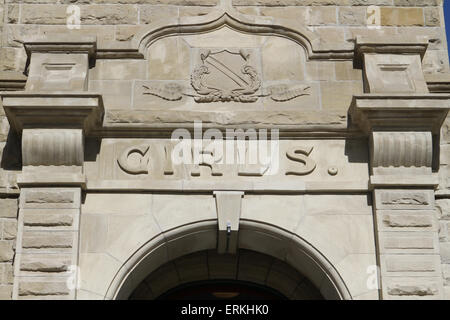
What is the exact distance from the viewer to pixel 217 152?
1095 cm

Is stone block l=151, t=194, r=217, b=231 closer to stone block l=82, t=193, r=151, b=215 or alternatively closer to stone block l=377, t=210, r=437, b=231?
stone block l=82, t=193, r=151, b=215

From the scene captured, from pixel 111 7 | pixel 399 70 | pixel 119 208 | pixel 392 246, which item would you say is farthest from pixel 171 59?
pixel 392 246

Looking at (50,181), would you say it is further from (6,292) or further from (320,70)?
(320,70)

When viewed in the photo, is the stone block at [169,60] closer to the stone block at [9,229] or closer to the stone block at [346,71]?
the stone block at [346,71]

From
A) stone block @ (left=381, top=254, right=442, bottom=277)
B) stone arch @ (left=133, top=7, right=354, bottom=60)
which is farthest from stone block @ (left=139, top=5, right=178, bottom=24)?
stone block @ (left=381, top=254, right=442, bottom=277)

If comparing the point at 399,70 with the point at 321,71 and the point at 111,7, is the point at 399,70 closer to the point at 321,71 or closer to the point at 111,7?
the point at 321,71

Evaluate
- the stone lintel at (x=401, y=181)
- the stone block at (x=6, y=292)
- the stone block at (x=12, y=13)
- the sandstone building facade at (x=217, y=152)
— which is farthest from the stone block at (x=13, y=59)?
the stone lintel at (x=401, y=181)

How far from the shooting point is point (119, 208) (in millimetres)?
10672

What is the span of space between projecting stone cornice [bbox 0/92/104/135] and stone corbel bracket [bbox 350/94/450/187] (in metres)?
3.10

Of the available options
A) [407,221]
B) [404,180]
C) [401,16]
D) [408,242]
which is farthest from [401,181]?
[401,16]

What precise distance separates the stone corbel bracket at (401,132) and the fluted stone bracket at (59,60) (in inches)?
130

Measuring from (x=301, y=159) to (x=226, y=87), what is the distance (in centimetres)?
132

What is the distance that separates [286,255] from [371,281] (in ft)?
3.98

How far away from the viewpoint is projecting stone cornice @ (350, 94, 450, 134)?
10609 millimetres
